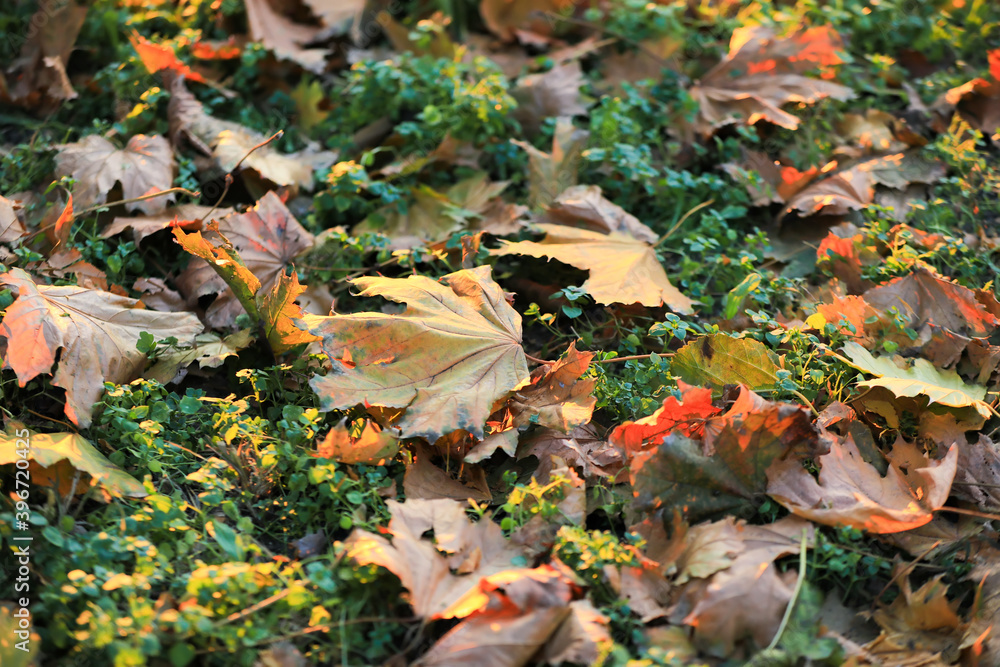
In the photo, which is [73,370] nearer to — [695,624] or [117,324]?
[117,324]

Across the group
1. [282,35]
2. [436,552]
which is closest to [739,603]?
[436,552]

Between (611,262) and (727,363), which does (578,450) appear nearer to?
(727,363)

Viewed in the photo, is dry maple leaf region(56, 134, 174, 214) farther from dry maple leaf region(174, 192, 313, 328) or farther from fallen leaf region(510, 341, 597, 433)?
fallen leaf region(510, 341, 597, 433)

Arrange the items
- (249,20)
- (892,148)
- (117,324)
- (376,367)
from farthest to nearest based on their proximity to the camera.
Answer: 1. (249,20)
2. (892,148)
3. (117,324)
4. (376,367)

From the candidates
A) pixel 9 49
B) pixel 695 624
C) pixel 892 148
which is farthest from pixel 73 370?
pixel 892 148

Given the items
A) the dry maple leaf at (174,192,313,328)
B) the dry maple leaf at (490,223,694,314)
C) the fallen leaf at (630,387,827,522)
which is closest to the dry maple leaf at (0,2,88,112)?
the dry maple leaf at (174,192,313,328)
